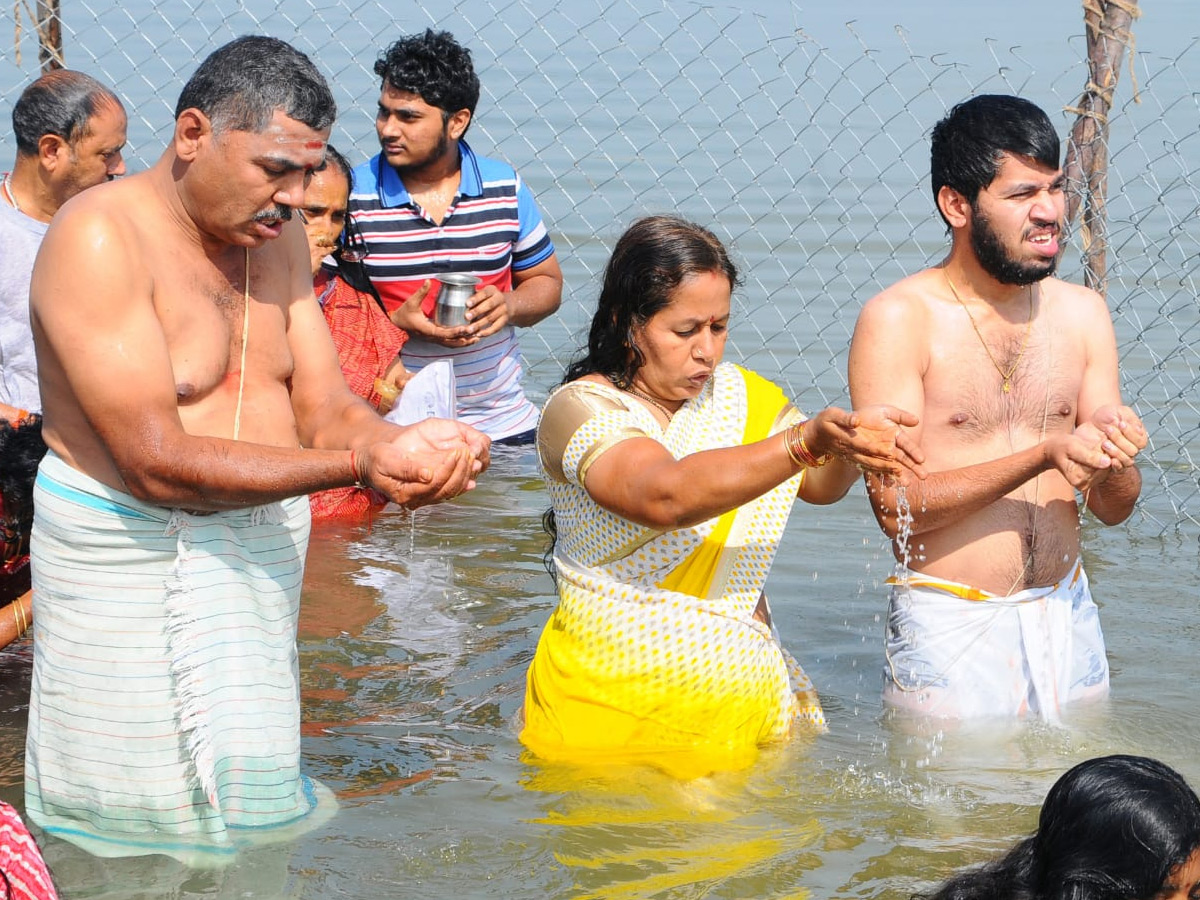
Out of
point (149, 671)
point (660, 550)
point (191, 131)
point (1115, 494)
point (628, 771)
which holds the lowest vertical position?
point (628, 771)

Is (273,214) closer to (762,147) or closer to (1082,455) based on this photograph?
(1082,455)

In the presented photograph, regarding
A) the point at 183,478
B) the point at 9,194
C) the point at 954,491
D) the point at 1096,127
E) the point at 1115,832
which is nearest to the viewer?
the point at 1115,832

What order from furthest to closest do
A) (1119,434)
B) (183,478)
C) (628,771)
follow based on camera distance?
(628,771), (1119,434), (183,478)

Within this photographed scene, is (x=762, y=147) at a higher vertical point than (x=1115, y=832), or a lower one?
higher

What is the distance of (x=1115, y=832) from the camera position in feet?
8.82

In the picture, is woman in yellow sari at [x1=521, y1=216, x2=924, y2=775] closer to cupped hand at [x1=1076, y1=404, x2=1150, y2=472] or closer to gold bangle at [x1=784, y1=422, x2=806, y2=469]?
gold bangle at [x1=784, y1=422, x2=806, y2=469]

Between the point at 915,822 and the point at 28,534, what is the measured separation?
2531mm

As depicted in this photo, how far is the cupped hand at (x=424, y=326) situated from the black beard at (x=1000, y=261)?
2514mm

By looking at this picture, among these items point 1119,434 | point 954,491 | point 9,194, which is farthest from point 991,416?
point 9,194

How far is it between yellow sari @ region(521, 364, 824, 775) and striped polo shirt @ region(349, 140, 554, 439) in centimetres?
250

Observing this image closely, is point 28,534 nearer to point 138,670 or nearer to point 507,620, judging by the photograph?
point 138,670

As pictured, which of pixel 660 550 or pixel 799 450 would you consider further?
pixel 660 550

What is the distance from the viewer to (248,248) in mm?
3840

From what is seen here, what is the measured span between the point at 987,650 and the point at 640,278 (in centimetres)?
143
